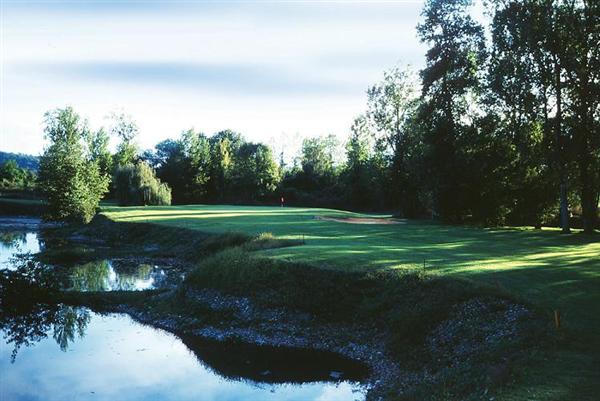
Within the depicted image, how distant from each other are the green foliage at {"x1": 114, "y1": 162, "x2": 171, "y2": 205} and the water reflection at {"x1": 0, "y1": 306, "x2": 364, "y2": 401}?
5849 centimetres

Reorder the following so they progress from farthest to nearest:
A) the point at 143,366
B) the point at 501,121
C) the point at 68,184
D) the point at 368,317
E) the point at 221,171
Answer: the point at 221,171, the point at 68,184, the point at 501,121, the point at 368,317, the point at 143,366

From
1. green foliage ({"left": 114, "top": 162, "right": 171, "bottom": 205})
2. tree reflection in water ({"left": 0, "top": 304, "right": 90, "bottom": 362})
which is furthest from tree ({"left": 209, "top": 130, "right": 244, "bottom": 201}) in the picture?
tree reflection in water ({"left": 0, "top": 304, "right": 90, "bottom": 362})

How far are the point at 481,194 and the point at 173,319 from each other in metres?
29.5

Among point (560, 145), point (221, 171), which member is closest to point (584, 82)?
point (560, 145)

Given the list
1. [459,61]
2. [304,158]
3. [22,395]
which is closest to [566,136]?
[459,61]

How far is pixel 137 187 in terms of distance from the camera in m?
78.1

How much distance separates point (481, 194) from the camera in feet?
137

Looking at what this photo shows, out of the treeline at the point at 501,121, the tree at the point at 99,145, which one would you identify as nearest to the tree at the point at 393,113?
the treeline at the point at 501,121

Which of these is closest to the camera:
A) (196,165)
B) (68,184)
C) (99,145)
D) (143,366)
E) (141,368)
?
(141,368)

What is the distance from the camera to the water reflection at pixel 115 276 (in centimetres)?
2930

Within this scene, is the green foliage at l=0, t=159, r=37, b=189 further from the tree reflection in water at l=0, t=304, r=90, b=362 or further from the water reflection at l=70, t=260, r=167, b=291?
the tree reflection in water at l=0, t=304, r=90, b=362

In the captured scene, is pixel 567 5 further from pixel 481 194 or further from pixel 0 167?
pixel 0 167

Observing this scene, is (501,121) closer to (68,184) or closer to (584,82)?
(584,82)

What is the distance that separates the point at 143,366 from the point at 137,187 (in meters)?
65.0
